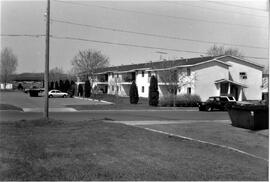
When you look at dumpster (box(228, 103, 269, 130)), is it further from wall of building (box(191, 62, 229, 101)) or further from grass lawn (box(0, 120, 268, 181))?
wall of building (box(191, 62, 229, 101))

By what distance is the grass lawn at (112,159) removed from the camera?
21.1 ft

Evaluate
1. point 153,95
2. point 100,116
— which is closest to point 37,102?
point 153,95

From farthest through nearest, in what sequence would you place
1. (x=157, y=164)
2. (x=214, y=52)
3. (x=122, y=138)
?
(x=214, y=52), (x=122, y=138), (x=157, y=164)

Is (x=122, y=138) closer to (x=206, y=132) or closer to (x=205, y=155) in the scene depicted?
(x=205, y=155)

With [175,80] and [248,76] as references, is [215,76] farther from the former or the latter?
[175,80]

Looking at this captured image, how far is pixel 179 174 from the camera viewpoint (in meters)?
A: 6.96

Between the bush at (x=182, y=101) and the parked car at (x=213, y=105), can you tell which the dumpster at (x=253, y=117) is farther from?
the bush at (x=182, y=101)

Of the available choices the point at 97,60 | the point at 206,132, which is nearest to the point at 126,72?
the point at 97,60

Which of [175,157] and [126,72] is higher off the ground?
[126,72]

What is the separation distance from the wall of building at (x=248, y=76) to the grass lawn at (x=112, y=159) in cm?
4266

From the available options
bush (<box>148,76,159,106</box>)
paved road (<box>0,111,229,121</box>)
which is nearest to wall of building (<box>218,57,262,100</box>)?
bush (<box>148,76,159,106</box>)

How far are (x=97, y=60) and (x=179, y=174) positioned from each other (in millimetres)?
70491

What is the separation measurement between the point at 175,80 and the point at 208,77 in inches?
344

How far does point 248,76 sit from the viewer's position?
52406mm
